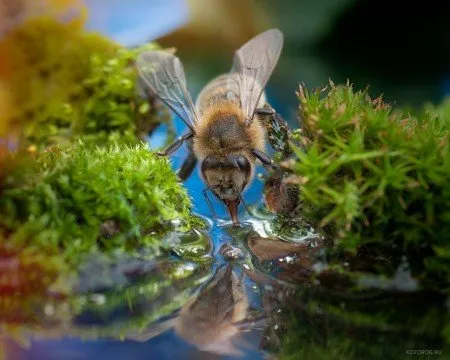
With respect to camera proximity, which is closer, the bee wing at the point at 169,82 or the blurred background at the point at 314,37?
the bee wing at the point at 169,82

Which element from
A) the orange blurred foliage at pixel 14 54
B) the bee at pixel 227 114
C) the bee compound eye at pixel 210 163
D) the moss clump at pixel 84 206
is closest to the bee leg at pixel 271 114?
the bee at pixel 227 114

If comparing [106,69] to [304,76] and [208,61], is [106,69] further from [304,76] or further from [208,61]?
[304,76]

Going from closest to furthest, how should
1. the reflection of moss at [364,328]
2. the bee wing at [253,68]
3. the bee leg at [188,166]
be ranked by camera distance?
1. the reflection of moss at [364,328]
2. the bee wing at [253,68]
3. the bee leg at [188,166]

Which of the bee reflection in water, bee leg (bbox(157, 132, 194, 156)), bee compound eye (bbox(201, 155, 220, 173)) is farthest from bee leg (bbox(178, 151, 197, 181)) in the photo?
the bee reflection in water

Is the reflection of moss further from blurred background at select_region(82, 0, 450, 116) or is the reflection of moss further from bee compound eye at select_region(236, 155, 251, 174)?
blurred background at select_region(82, 0, 450, 116)

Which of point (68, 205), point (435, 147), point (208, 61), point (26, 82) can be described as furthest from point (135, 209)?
point (208, 61)

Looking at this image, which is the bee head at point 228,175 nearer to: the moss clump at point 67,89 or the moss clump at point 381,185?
the moss clump at point 381,185
